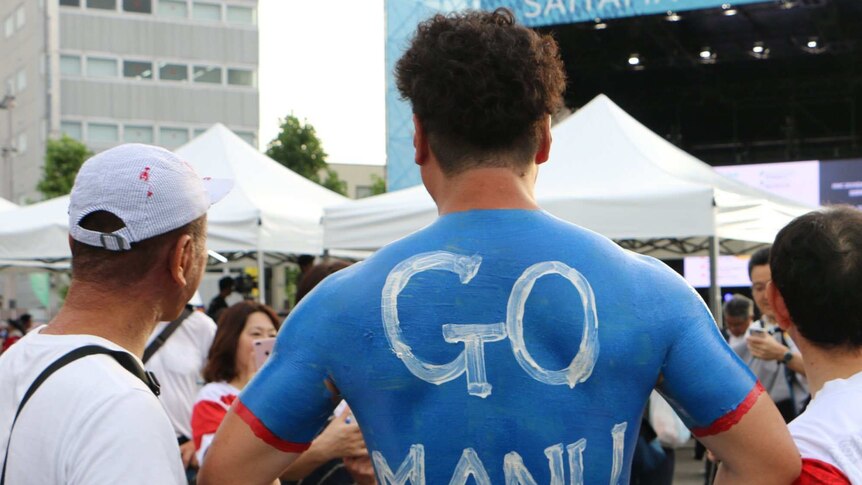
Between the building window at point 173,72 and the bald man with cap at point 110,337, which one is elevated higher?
the building window at point 173,72

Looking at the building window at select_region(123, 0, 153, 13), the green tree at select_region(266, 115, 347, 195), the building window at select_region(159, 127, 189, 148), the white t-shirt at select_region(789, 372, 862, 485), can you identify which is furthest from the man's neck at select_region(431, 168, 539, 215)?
the building window at select_region(123, 0, 153, 13)

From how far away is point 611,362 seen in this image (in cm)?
160

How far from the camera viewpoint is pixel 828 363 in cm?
213

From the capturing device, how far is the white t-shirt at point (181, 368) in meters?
5.30

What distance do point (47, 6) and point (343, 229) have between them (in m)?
43.7

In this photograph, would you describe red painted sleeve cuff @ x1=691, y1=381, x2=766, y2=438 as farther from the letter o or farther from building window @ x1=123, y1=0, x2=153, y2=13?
building window @ x1=123, y1=0, x2=153, y2=13

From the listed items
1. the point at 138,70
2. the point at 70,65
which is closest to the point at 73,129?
the point at 70,65

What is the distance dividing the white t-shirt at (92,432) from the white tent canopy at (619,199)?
20.7 feet

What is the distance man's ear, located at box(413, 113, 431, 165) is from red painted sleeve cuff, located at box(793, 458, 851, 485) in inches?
33.4

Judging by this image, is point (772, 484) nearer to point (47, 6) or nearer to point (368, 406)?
point (368, 406)

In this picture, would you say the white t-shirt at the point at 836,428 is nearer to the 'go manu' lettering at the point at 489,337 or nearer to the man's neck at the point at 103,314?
the 'go manu' lettering at the point at 489,337

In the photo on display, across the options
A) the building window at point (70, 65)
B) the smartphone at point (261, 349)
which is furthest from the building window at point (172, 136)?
the smartphone at point (261, 349)

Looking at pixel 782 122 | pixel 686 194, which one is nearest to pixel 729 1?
pixel 782 122

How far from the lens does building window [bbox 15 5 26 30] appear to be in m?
51.7
